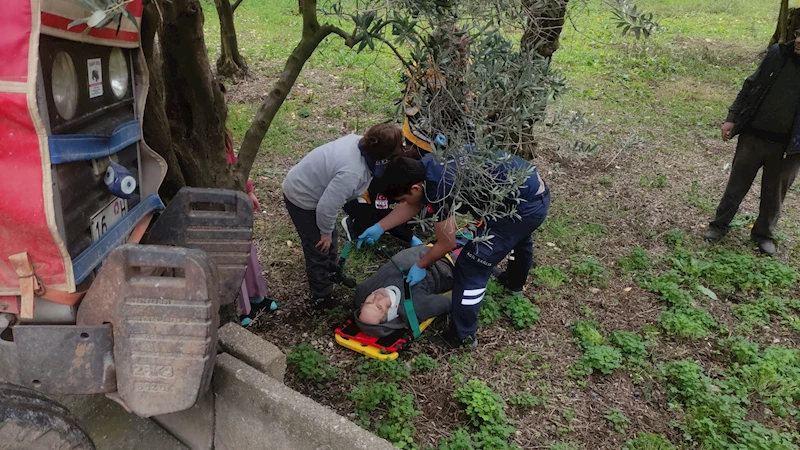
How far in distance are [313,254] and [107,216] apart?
6.00 feet

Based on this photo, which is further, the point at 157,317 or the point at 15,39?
the point at 157,317

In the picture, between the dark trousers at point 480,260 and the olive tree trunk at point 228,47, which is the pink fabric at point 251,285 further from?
the olive tree trunk at point 228,47

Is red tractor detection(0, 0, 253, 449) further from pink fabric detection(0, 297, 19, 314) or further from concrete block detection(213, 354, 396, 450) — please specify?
concrete block detection(213, 354, 396, 450)

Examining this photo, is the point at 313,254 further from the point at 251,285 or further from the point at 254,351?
the point at 254,351

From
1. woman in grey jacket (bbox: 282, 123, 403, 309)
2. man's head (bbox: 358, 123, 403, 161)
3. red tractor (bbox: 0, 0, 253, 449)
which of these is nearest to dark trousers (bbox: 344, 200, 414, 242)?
woman in grey jacket (bbox: 282, 123, 403, 309)

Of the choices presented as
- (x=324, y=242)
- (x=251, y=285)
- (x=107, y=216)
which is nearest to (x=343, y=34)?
(x=324, y=242)

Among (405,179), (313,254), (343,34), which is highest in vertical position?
(343,34)

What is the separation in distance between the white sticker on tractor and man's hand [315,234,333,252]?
183 centimetres

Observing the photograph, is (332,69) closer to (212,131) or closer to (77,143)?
(212,131)

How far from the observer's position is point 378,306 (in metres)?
3.73

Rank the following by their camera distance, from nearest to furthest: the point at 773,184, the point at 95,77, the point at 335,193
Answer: the point at 95,77 < the point at 335,193 < the point at 773,184

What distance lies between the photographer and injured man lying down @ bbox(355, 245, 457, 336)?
3.69 meters

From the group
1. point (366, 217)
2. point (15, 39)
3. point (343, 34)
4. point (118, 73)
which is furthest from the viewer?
point (366, 217)

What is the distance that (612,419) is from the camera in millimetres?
3221
